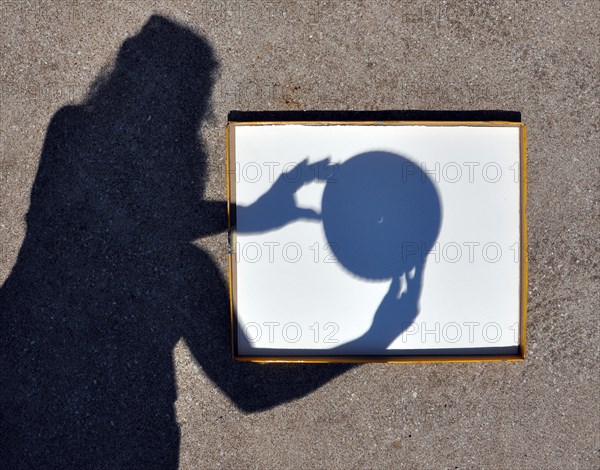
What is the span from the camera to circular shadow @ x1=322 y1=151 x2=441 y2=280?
2152 millimetres

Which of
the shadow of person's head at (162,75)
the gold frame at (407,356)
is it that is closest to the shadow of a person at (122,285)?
the shadow of person's head at (162,75)

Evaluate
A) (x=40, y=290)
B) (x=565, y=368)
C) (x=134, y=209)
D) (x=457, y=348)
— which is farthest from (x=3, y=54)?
(x=565, y=368)

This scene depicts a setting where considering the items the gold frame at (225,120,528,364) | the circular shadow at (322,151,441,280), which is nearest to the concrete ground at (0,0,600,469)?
the gold frame at (225,120,528,364)

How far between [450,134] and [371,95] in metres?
0.45

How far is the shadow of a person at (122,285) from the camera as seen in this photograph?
2.31 meters

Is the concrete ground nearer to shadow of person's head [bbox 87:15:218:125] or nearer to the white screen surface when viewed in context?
shadow of person's head [bbox 87:15:218:125]

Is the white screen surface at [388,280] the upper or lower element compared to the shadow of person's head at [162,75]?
lower

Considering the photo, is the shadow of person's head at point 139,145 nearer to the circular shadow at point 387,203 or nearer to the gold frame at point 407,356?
the gold frame at point 407,356

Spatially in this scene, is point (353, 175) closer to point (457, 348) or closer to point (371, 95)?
point (371, 95)

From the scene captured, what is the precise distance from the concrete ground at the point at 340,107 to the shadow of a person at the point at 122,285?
0.01m

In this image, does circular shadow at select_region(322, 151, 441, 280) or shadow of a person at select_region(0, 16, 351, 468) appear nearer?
circular shadow at select_region(322, 151, 441, 280)

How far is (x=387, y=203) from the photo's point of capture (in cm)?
216

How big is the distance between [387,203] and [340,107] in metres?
0.56

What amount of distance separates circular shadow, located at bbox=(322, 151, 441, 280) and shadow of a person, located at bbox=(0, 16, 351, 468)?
65 centimetres
